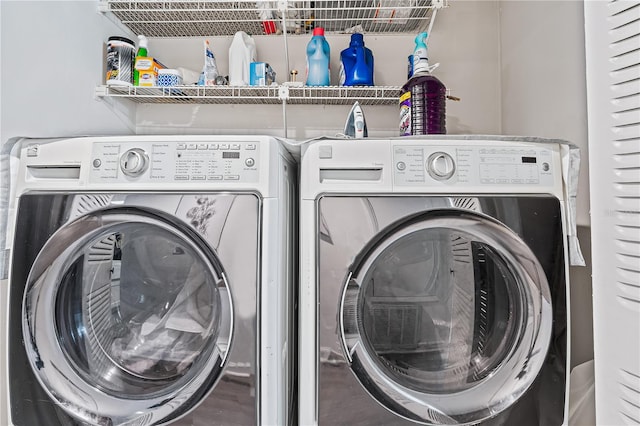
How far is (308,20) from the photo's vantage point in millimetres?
1616

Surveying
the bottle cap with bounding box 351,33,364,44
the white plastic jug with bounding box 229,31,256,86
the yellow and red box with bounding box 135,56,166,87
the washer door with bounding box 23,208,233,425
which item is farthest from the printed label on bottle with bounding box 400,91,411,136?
the yellow and red box with bounding box 135,56,166,87

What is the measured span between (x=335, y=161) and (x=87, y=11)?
4.19 ft

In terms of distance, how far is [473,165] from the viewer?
0.96 metres

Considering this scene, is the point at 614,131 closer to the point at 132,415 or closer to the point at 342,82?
the point at 342,82

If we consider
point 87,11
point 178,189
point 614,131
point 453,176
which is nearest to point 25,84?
point 87,11

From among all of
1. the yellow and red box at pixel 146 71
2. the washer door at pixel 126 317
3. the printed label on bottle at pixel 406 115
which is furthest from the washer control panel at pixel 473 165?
the yellow and red box at pixel 146 71

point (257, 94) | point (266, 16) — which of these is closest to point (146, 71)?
point (257, 94)

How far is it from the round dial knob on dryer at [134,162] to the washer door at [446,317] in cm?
65

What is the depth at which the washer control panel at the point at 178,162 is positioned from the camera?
3.05 feet

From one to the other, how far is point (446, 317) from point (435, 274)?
13 cm

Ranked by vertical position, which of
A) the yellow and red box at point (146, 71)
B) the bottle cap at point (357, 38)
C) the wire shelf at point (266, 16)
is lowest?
the yellow and red box at point (146, 71)

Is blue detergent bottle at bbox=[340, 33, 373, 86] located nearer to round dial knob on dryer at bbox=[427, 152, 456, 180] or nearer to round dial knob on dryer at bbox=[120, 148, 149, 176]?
round dial knob on dryer at bbox=[427, 152, 456, 180]

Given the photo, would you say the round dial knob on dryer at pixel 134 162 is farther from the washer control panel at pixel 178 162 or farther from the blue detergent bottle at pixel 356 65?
the blue detergent bottle at pixel 356 65

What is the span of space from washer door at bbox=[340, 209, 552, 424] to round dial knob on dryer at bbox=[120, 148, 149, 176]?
65cm
